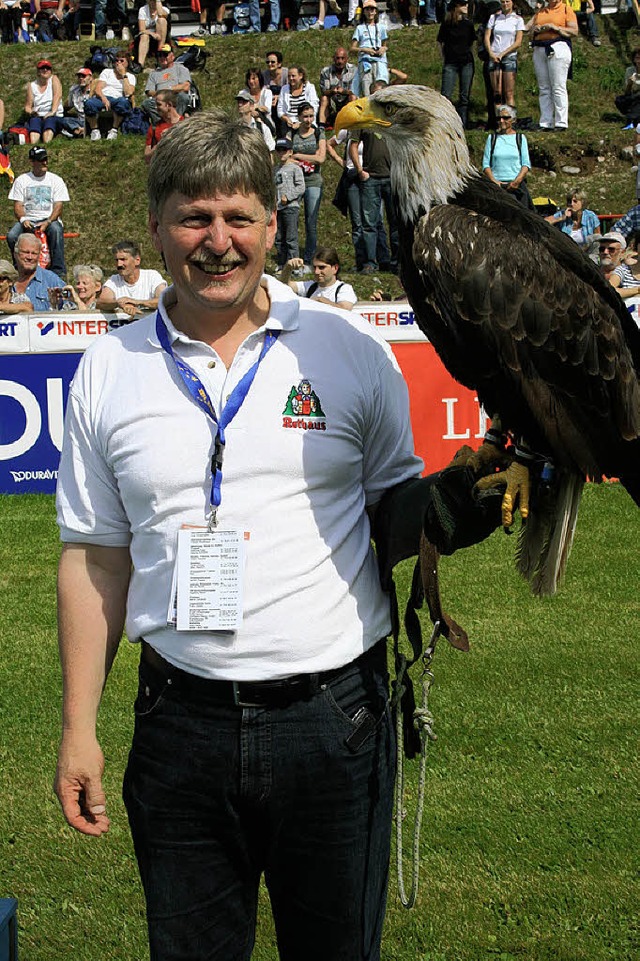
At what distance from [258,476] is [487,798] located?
2485 millimetres

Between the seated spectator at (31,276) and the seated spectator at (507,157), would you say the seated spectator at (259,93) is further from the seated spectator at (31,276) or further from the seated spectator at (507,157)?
the seated spectator at (31,276)

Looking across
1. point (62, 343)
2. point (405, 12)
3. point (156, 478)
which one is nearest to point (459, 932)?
point (156, 478)

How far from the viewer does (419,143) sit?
3773 mm

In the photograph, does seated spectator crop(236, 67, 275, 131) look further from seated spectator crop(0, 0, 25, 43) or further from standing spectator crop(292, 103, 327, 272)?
seated spectator crop(0, 0, 25, 43)

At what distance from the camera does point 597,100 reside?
70.9 ft

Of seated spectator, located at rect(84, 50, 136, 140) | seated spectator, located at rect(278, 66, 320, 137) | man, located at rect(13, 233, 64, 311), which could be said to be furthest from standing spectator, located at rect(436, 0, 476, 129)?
man, located at rect(13, 233, 64, 311)

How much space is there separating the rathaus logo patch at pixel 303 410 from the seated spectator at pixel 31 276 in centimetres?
863

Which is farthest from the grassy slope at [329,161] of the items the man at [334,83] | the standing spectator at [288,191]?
the man at [334,83]

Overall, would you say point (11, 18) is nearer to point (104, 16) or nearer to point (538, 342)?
point (104, 16)

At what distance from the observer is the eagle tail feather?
3.05m

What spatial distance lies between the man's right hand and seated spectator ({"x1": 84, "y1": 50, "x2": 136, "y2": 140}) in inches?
795

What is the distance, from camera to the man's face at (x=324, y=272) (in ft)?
31.6

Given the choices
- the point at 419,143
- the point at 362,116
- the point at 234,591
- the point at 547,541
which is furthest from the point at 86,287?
the point at 234,591

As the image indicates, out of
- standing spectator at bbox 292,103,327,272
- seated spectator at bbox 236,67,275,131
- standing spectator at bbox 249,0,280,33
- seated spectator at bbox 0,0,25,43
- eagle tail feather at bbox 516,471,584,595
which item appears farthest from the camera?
seated spectator at bbox 0,0,25,43
